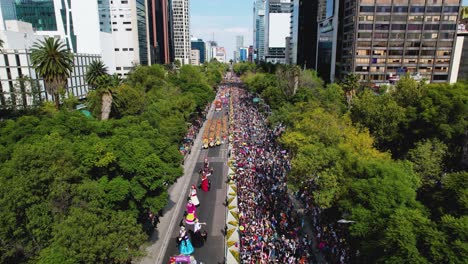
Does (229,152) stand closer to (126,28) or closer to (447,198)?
(447,198)

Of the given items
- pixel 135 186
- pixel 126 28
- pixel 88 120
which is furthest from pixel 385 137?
pixel 126 28

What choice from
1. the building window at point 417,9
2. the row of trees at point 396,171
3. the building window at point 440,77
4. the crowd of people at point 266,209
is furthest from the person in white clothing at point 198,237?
the building window at point 440,77

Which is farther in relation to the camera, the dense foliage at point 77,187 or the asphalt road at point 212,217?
the asphalt road at point 212,217

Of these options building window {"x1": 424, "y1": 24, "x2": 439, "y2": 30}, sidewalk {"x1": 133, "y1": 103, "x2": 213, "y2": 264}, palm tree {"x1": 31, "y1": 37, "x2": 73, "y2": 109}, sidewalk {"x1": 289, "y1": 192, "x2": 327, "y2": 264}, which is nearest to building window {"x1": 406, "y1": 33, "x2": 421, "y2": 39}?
building window {"x1": 424, "y1": 24, "x2": 439, "y2": 30}

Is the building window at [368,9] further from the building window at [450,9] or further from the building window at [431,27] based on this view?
the building window at [450,9]

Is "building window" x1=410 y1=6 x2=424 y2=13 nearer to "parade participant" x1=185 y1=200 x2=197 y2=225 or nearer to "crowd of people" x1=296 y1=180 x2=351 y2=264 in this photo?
"crowd of people" x1=296 y1=180 x2=351 y2=264

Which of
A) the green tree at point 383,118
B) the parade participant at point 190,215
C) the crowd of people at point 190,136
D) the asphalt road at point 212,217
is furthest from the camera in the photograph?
the crowd of people at point 190,136
